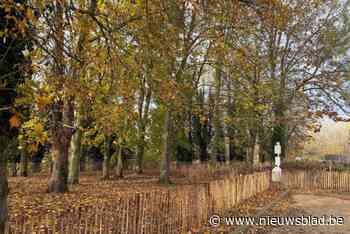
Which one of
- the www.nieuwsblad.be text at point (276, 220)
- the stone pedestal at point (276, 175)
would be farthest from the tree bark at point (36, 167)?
the www.nieuwsblad.be text at point (276, 220)

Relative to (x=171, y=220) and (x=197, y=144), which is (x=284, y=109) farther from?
(x=171, y=220)

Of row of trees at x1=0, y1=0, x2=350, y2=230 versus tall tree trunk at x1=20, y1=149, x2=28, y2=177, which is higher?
row of trees at x1=0, y1=0, x2=350, y2=230

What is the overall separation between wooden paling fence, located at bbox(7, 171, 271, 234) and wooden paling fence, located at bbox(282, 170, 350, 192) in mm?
13020

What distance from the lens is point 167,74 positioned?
39.6 ft

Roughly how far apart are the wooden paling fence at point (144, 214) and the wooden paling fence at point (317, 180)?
1302 cm

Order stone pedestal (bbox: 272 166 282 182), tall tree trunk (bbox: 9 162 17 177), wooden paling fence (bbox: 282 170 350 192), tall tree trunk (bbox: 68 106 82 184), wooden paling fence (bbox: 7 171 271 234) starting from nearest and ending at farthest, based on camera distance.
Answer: wooden paling fence (bbox: 7 171 271 234), tall tree trunk (bbox: 68 106 82 184), stone pedestal (bbox: 272 166 282 182), wooden paling fence (bbox: 282 170 350 192), tall tree trunk (bbox: 9 162 17 177)

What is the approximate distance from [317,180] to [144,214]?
1885cm

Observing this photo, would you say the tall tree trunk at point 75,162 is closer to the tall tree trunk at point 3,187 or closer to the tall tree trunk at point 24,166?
the tall tree trunk at point 24,166

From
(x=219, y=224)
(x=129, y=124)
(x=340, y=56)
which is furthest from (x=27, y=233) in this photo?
(x=340, y=56)

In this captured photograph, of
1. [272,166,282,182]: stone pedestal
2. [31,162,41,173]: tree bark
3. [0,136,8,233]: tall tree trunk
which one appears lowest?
[31,162,41,173]: tree bark

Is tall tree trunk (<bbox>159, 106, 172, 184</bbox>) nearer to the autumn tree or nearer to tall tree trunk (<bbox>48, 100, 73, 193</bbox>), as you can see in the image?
tall tree trunk (<bbox>48, 100, 73, 193</bbox>)

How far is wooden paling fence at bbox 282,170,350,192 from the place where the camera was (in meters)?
21.9

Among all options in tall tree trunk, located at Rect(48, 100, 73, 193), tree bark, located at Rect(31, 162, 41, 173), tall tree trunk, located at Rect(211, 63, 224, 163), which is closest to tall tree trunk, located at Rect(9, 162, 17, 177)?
tree bark, located at Rect(31, 162, 41, 173)

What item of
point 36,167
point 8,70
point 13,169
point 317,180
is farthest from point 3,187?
point 36,167
